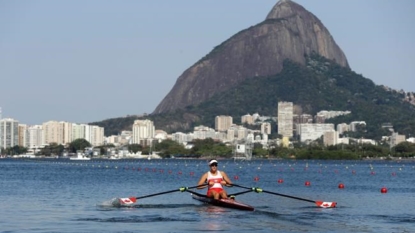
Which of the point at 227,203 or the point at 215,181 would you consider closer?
the point at 227,203

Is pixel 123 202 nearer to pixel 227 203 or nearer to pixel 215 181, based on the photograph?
pixel 215 181

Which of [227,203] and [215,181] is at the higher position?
[215,181]

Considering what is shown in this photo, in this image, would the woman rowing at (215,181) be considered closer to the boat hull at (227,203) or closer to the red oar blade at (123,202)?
the boat hull at (227,203)

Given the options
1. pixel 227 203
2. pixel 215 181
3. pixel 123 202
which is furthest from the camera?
pixel 123 202

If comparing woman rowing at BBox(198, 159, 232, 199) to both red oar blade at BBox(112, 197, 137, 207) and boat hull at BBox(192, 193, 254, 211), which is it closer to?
boat hull at BBox(192, 193, 254, 211)

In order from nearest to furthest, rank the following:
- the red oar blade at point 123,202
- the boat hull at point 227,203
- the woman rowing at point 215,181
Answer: the boat hull at point 227,203
the woman rowing at point 215,181
the red oar blade at point 123,202

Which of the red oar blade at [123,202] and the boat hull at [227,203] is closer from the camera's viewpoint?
the boat hull at [227,203]

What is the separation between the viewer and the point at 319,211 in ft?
136

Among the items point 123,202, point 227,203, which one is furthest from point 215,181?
point 123,202

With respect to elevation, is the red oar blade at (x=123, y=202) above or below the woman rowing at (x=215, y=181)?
below

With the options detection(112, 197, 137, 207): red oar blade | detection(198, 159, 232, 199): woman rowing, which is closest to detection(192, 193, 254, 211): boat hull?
detection(198, 159, 232, 199): woman rowing

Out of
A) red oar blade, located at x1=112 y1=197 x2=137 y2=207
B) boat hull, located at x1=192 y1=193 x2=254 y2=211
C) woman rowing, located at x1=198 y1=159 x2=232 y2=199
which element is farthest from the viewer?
red oar blade, located at x1=112 y1=197 x2=137 y2=207

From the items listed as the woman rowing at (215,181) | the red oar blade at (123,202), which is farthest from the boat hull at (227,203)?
the red oar blade at (123,202)

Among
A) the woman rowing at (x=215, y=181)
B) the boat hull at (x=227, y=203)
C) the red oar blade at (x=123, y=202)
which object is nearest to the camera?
the boat hull at (x=227, y=203)
